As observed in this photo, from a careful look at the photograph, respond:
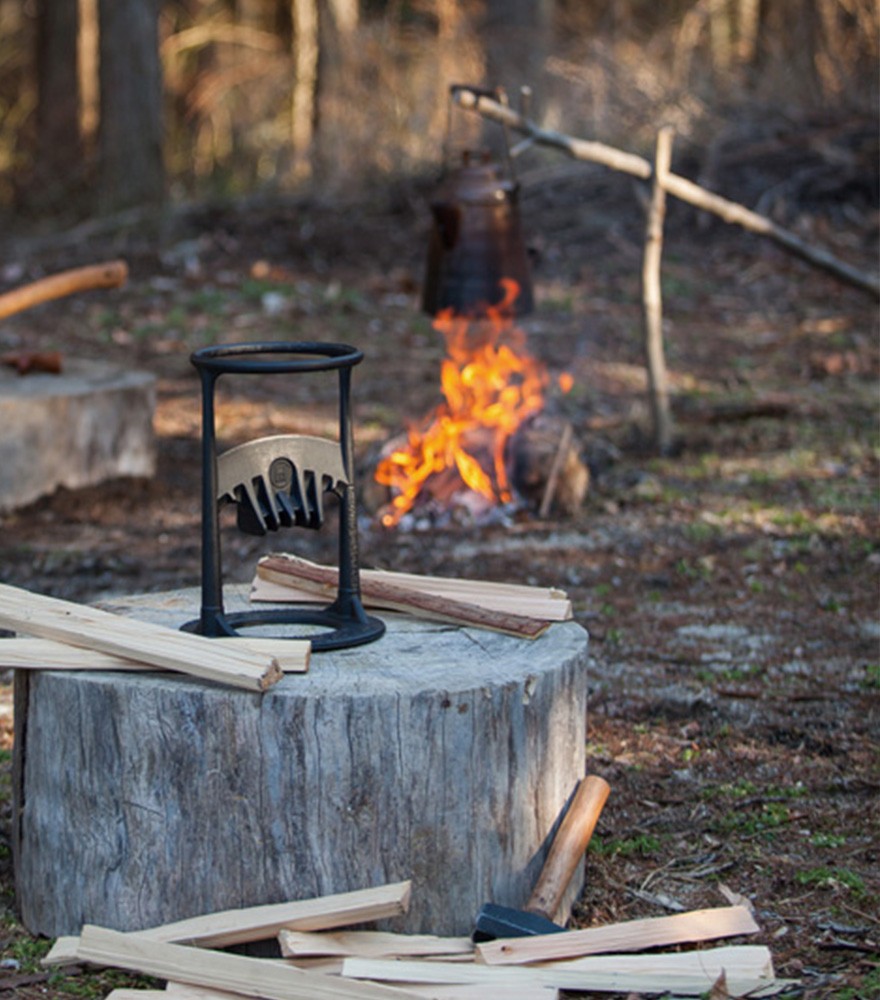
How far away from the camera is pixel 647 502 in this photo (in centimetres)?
686

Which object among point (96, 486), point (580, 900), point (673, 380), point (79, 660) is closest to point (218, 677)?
point (79, 660)

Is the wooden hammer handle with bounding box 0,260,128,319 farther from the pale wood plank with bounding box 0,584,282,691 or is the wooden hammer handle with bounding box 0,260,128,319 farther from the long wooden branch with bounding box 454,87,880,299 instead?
the pale wood plank with bounding box 0,584,282,691

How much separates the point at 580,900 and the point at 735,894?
0.35 metres

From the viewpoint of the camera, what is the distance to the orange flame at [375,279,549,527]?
6.63m

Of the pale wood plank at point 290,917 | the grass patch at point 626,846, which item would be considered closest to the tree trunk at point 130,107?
the grass patch at point 626,846

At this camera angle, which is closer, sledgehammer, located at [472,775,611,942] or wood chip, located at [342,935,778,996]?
wood chip, located at [342,935,778,996]

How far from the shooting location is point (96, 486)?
7176mm

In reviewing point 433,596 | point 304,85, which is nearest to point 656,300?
point 433,596

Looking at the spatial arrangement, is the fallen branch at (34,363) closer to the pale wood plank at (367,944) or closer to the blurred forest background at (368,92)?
the pale wood plank at (367,944)

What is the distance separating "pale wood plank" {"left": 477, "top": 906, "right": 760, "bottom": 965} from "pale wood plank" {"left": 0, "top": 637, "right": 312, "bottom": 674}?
70 centimetres

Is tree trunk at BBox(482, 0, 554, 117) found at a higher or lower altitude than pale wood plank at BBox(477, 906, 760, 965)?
higher

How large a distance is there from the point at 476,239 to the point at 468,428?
1.01 meters

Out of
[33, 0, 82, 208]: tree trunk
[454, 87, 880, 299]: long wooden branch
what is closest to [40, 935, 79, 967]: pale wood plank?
[454, 87, 880, 299]: long wooden branch

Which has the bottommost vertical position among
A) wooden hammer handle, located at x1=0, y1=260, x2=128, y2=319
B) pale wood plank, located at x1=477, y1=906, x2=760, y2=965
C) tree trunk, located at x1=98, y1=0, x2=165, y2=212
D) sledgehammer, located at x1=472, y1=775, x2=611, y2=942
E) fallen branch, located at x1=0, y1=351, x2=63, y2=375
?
pale wood plank, located at x1=477, y1=906, x2=760, y2=965
